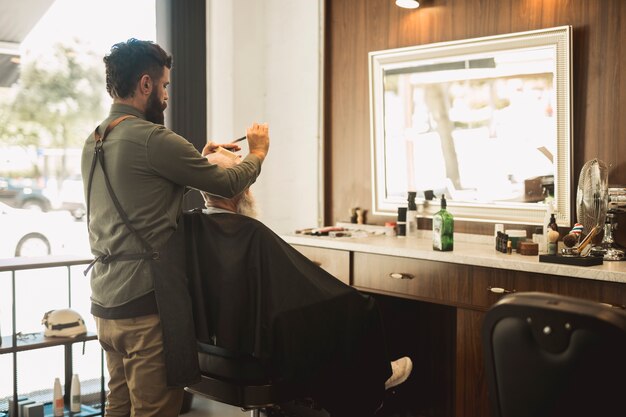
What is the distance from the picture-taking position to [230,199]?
2.35 metres

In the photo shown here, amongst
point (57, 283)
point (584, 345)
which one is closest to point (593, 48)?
point (584, 345)

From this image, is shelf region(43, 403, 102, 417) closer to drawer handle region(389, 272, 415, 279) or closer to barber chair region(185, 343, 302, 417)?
barber chair region(185, 343, 302, 417)

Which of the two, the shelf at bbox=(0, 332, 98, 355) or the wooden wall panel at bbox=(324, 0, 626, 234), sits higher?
the wooden wall panel at bbox=(324, 0, 626, 234)

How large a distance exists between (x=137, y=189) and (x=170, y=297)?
1.10ft

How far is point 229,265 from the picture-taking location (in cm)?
216

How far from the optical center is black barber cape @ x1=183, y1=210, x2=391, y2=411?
2.12 meters

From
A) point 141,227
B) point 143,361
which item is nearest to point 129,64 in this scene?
point 141,227

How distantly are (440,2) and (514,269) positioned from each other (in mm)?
1473

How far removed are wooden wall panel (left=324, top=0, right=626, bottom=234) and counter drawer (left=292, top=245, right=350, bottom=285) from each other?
0.48 metres

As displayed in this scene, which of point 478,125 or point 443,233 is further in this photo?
point 478,125

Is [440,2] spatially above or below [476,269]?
above

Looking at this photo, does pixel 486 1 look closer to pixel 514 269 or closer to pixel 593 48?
pixel 593 48

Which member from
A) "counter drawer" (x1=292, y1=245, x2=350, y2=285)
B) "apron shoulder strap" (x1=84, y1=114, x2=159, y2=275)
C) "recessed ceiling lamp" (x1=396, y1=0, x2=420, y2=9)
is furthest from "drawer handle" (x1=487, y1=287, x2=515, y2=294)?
"recessed ceiling lamp" (x1=396, y1=0, x2=420, y2=9)

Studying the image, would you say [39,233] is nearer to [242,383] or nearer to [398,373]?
[242,383]
